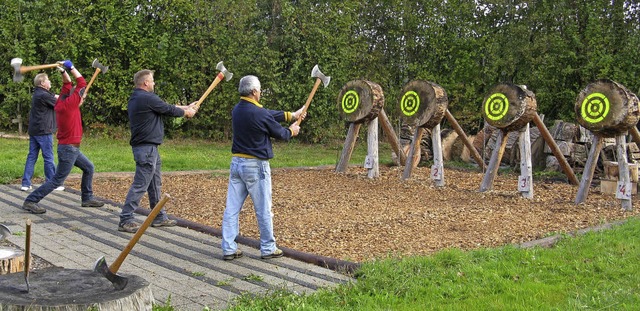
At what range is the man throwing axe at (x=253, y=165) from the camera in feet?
19.8

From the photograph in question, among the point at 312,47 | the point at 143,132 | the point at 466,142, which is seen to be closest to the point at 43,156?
the point at 143,132

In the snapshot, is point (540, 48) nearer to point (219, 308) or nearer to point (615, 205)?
point (615, 205)

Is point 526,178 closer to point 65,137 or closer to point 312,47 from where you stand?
point 65,137

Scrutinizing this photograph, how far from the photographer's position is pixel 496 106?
1022 centimetres

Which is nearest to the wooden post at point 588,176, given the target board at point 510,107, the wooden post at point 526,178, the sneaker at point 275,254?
the wooden post at point 526,178

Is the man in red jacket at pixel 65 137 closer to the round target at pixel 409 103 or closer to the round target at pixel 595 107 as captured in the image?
the round target at pixel 409 103

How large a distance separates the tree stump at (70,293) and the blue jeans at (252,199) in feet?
6.09

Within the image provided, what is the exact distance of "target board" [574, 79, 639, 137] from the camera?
8.95 metres

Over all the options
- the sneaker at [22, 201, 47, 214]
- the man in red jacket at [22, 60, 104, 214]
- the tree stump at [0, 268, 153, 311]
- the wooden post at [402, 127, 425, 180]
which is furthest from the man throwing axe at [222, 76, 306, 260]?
the wooden post at [402, 127, 425, 180]

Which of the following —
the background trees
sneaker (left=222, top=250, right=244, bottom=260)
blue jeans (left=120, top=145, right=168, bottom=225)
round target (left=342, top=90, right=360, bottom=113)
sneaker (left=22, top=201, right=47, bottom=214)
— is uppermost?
the background trees

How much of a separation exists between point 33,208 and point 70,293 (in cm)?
440

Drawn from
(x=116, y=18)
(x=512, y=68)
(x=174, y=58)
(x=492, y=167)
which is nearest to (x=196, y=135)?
(x=174, y=58)

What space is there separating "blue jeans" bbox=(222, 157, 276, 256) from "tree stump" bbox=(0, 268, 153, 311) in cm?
186

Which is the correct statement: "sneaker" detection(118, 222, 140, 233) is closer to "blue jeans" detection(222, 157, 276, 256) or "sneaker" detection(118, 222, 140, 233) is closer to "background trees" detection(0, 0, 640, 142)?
"blue jeans" detection(222, 157, 276, 256)
